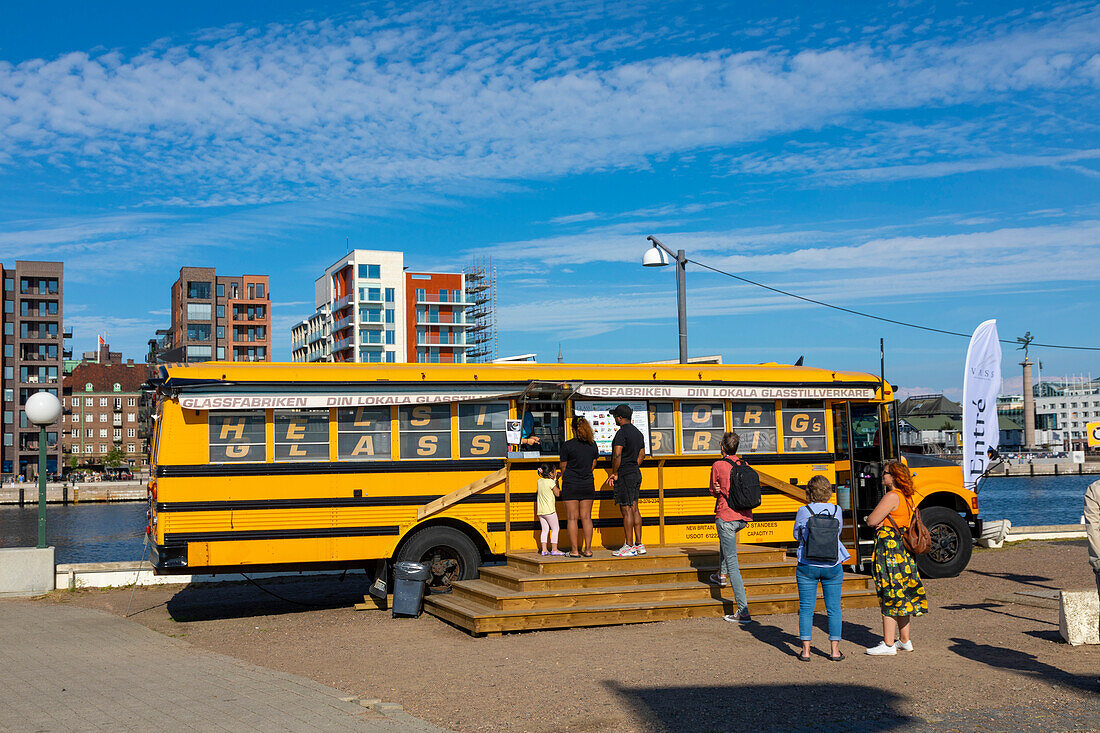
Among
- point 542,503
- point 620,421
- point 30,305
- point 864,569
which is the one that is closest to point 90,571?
point 542,503

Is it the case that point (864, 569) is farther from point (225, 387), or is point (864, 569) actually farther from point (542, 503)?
point (225, 387)

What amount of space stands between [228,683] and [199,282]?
108891mm

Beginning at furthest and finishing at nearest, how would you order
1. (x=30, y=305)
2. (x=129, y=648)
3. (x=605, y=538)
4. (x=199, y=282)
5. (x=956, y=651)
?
(x=199, y=282) < (x=30, y=305) < (x=605, y=538) < (x=129, y=648) < (x=956, y=651)

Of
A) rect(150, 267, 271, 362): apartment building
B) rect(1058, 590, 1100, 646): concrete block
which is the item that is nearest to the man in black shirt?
rect(1058, 590, 1100, 646): concrete block

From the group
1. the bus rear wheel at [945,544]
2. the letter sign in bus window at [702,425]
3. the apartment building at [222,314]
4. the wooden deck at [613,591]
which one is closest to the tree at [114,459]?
the apartment building at [222,314]

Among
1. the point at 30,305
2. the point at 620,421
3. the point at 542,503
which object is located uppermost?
the point at 30,305

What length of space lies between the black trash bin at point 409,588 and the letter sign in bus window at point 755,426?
4.77 meters

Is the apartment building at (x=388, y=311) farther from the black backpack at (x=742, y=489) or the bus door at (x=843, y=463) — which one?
the black backpack at (x=742, y=489)

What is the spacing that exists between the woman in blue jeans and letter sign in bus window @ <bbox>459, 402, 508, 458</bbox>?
4875mm

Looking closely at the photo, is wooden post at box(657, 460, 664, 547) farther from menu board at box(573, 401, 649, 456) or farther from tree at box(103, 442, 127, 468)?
tree at box(103, 442, 127, 468)

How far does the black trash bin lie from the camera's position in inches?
457

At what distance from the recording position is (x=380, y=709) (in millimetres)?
7270

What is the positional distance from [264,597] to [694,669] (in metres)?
8.32

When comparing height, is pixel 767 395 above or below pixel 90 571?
above
